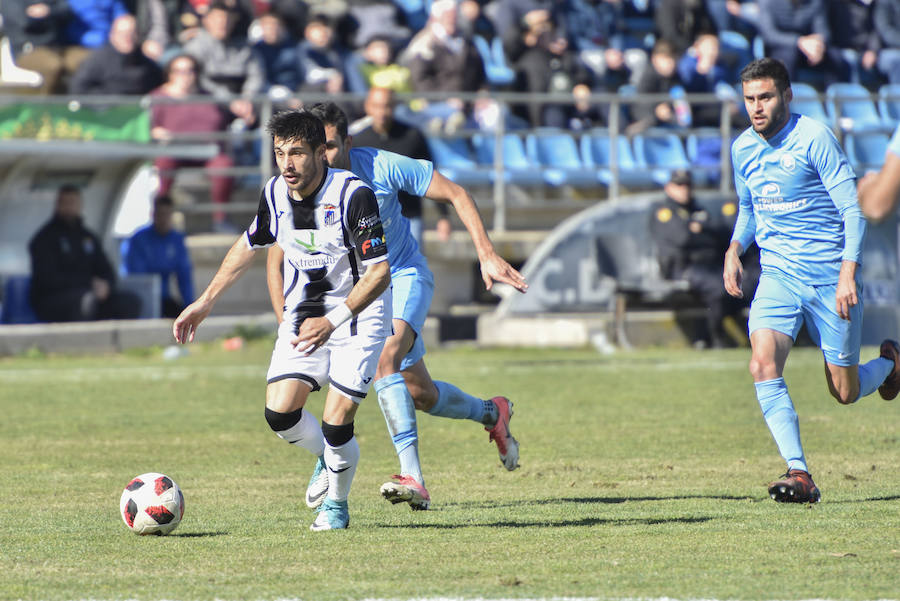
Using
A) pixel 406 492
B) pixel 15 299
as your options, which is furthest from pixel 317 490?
pixel 15 299

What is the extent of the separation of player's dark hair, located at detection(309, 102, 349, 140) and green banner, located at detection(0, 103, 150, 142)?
35.2 ft

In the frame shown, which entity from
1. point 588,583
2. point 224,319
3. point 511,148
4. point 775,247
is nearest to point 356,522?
point 588,583

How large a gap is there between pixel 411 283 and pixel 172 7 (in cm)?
1431

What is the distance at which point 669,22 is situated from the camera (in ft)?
76.7

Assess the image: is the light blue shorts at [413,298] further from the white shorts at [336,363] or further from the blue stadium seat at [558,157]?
the blue stadium seat at [558,157]

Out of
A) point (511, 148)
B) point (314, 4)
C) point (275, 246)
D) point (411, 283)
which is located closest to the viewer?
point (275, 246)

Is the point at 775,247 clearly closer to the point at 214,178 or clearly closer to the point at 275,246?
the point at 275,246

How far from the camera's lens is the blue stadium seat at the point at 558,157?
2047cm

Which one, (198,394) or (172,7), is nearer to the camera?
(198,394)

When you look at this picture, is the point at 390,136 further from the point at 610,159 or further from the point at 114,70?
the point at 610,159

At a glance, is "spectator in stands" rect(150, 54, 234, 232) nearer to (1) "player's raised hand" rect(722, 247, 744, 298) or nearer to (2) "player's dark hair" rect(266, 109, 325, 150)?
(1) "player's raised hand" rect(722, 247, 744, 298)

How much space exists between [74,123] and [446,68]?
521 centimetres

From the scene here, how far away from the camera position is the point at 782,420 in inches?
303

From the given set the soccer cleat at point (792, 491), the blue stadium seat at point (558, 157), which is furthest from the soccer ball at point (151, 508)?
the blue stadium seat at point (558, 157)
